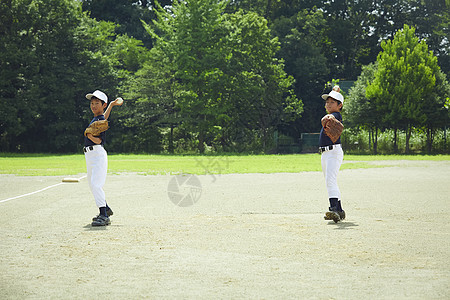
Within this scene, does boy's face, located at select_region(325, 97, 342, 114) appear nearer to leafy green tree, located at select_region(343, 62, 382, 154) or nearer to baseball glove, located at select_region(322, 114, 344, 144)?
baseball glove, located at select_region(322, 114, 344, 144)

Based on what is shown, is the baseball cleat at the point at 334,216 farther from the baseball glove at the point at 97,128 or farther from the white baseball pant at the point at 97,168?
the baseball glove at the point at 97,128

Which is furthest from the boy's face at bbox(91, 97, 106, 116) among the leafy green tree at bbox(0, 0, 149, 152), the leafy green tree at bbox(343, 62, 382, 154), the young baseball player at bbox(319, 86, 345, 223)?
the leafy green tree at bbox(0, 0, 149, 152)

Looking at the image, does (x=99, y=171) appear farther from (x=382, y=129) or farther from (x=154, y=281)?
(x=382, y=129)

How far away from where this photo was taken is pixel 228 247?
7.05m

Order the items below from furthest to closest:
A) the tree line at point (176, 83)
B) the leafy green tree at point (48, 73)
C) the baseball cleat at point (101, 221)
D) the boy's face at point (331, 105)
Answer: the leafy green tree at point (48, 73) < the tree line at point (176, 83) < the boy's face at point (331, 105) < the baseball cleat at point (101, 221)

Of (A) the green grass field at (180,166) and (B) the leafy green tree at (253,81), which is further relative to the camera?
(B) the leafy green tree at (253,81)

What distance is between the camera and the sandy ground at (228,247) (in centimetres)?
513

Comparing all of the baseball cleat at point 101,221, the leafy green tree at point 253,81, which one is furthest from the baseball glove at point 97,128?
the leafy green tree at point 253,81

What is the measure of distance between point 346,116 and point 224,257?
128ft

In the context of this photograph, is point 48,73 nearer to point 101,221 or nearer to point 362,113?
point 362,113

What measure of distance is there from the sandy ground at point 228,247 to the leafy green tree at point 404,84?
2868 cm

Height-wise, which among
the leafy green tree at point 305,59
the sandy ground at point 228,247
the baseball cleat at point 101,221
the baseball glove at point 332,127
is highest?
the leafy green tree at point 305,59

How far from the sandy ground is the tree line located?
3019 cm

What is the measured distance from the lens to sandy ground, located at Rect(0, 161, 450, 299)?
16.8 feet
